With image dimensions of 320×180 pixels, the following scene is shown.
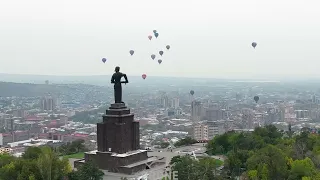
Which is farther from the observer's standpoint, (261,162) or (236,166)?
(236,166)

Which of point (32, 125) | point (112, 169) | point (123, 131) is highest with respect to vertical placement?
point (123, 131)

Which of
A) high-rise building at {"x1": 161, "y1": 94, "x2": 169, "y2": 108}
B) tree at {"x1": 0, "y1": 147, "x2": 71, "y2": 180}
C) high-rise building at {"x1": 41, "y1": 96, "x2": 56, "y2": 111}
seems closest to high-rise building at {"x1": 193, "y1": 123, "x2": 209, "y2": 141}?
tree at {"x1": 0, "y1": 147, "x2": 71, "y2": 180}

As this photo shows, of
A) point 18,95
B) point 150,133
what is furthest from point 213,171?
point 18,95

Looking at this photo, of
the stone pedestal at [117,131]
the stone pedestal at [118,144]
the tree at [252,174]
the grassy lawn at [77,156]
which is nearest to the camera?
the tree at [252,174]

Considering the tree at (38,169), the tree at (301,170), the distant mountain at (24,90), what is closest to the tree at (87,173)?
the tree at (38,169)

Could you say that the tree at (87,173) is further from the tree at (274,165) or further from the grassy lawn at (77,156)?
the grassy lawn at (77,156)

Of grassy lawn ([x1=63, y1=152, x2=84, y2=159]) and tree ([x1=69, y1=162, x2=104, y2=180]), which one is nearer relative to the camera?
tree ([x1=69, y1=162, x2=104, y2=180])

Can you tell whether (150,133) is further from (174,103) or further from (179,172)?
(179,172)

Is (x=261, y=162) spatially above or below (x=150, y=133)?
above

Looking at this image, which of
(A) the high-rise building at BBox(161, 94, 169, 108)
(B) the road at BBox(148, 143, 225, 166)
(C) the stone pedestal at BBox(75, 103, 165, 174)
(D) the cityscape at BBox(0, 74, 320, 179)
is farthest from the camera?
(A) the high-rise building at BBox(161, 94, 169, 108)

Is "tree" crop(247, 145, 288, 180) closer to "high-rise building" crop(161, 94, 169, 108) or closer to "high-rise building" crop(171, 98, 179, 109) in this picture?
"high-rise building" crop(171, 98, 179, 109)

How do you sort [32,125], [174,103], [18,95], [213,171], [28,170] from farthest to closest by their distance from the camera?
[18,95]
[174,103]
[32,125]
[213,171]
[28,170]
